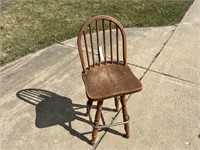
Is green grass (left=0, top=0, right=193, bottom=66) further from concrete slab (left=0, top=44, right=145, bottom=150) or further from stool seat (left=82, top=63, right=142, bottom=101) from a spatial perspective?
stool seat (left=82, top=63, right=142, bottom=101)

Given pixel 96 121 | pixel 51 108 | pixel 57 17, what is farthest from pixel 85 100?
pixel 57 17

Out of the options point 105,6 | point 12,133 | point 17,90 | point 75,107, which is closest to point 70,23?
point 105,6

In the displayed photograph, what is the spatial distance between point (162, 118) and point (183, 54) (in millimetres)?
1789

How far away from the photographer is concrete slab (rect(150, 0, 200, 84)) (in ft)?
13.1

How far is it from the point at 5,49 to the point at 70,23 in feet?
5.64

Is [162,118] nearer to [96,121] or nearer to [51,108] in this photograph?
[96,121]

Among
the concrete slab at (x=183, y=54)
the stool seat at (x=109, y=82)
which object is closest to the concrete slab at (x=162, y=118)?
the concrete slab at (x=183, y=54)

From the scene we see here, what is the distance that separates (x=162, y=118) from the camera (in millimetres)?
3156

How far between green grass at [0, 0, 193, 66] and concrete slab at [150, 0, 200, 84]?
51 cm

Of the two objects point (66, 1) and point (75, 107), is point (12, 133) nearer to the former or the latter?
point (75, 107)

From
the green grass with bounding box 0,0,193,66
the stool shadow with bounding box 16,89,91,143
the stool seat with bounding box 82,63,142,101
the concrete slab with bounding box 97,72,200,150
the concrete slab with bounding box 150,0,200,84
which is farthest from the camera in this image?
the green grass with bounding box 0,0,193,66

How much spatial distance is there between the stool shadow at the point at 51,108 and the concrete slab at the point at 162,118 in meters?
0.52

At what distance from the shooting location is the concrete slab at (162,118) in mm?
2842

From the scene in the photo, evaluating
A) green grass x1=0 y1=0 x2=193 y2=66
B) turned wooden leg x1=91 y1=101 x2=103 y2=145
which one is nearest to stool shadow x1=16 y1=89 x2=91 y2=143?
turned wooden leg x1=91 y1=101 x2=103 y2=145
